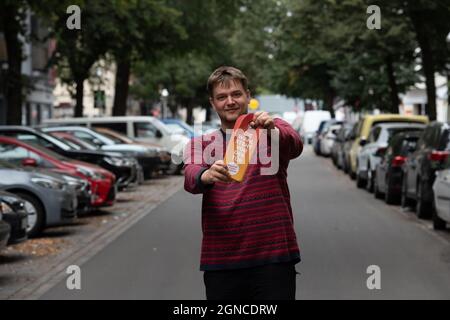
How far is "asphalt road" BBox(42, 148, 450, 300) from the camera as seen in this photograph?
10.1 metres

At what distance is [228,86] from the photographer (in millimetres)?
5137

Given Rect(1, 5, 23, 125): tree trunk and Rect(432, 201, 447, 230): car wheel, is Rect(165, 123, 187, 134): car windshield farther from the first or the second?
Rect(432, 201, 447, 230): car wheel

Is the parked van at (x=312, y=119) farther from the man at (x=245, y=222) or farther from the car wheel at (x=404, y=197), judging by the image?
the man at (x=245, y=222)

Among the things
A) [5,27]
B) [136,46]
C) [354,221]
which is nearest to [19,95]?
[5,27]

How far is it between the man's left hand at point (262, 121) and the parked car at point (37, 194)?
1018 centimetres

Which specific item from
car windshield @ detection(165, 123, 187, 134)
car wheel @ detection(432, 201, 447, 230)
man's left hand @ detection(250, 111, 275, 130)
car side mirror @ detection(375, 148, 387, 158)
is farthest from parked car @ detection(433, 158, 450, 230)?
car windshield @ detection(165, 123, 187, 134)

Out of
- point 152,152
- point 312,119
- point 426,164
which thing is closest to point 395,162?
point 426,164

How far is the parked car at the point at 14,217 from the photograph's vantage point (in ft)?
39.1

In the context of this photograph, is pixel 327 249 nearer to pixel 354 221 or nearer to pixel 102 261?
pixel 102 261

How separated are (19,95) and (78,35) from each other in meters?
7.16

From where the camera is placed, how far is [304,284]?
1039 cm

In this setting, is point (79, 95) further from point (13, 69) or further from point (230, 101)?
point (230, 101)

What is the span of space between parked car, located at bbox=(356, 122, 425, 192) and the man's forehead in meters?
17.7

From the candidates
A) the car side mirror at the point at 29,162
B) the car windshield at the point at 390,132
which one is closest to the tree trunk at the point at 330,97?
the car windshield at the point at 390,132
